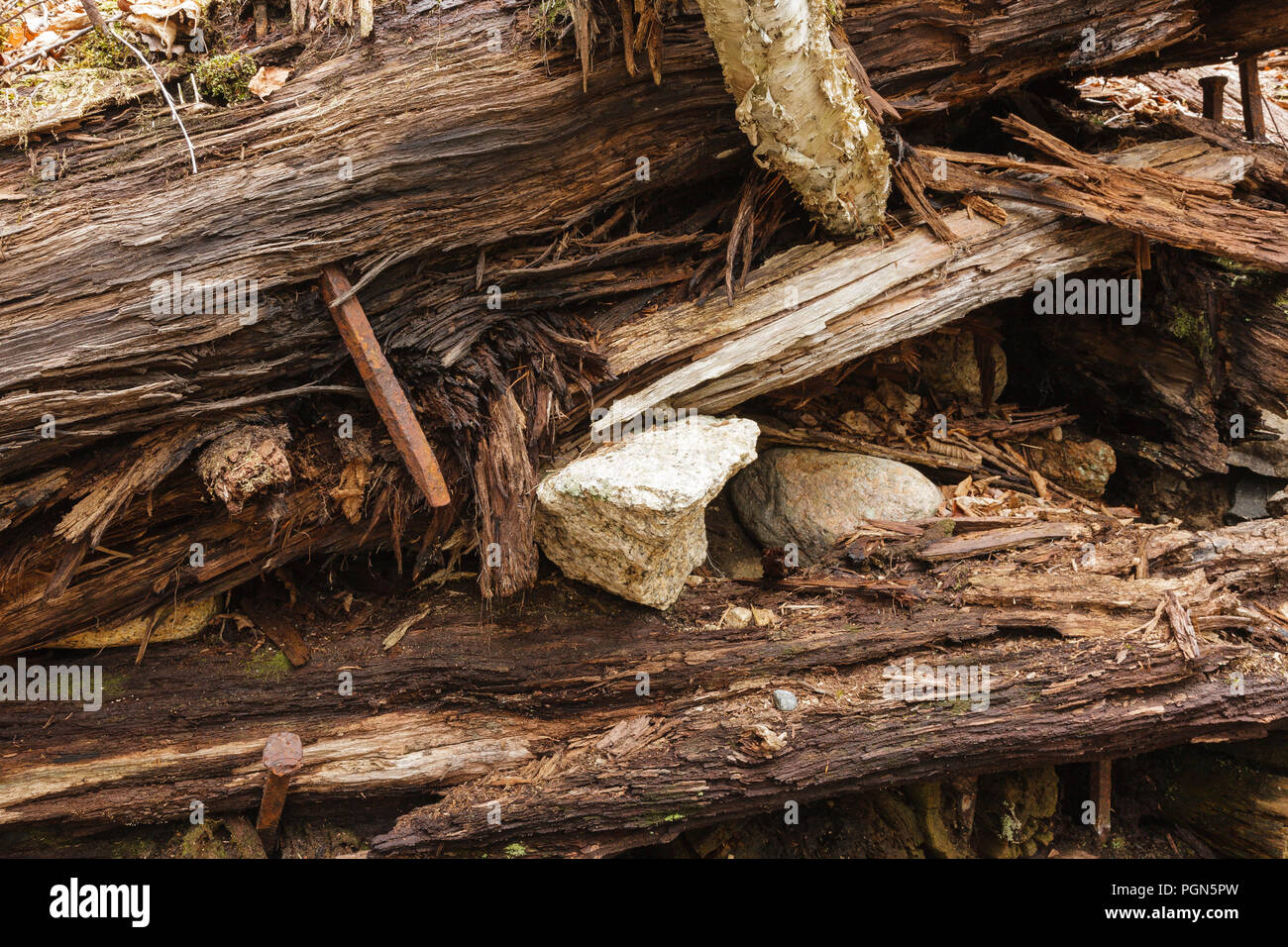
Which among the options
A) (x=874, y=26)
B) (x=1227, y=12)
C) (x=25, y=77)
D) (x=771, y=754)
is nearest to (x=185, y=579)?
(x=25, y=77)

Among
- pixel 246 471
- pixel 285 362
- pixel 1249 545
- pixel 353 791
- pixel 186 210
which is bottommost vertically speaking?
pixel 353 791

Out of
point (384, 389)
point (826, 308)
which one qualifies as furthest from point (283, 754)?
point (826, 308)

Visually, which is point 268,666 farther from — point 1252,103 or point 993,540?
point 1252,103

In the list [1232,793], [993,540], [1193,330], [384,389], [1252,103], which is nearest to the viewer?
[384,389]

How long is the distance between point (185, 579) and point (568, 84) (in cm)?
320

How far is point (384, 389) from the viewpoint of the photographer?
13.2 feet

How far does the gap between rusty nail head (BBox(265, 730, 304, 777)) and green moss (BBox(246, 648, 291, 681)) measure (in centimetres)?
32

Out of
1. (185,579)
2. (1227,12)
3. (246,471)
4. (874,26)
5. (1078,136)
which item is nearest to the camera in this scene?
(246,471)

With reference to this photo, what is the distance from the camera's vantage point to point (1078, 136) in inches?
230

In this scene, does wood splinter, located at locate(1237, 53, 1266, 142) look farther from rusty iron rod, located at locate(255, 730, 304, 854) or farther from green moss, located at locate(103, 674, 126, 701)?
green moss, located at locate(103, 674, 126, 701)

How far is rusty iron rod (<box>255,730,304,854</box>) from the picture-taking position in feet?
13.8

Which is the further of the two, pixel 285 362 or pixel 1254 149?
pixel 1254 149

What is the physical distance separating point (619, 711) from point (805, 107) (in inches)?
128

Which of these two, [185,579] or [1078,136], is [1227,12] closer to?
[1078,136]
